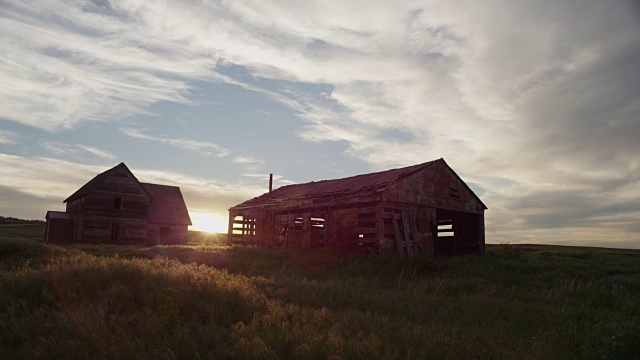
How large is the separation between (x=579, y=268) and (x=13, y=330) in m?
Answer: 18.9

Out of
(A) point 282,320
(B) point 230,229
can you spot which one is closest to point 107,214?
(B) point 230,229

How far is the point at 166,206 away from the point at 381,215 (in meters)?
28.8

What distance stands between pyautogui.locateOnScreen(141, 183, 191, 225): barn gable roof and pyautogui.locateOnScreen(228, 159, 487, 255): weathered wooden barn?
13.9 meters

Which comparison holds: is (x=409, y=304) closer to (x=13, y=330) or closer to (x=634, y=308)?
(x=634, y=308)

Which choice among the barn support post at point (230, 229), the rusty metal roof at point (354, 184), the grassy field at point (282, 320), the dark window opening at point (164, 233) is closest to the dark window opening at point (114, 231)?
the dark window opening at point (164, 233)

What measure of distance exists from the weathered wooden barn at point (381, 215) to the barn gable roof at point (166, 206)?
45.6 ft

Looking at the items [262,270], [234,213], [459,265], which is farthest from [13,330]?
[234,213]

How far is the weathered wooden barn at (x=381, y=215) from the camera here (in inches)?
880

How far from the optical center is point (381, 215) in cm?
2183

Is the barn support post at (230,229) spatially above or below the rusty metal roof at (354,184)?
below

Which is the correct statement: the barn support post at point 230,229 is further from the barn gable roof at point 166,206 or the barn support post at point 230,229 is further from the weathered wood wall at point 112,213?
the barn gable roof at point 166,206

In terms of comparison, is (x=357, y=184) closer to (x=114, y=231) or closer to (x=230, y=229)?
(x=230, y=229)

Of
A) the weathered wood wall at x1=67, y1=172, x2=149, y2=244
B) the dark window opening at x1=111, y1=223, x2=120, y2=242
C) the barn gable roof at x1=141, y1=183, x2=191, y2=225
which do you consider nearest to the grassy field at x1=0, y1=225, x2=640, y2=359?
the weathered wood wall at x1=67, y1=172, x2=149, y2=244

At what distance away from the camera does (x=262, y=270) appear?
1828 centimetres
